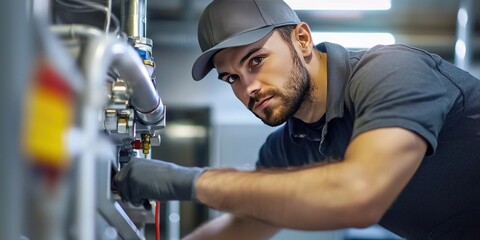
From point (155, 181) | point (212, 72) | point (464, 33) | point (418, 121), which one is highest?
point (418, 121)

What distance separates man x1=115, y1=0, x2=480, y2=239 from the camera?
112 centimetres

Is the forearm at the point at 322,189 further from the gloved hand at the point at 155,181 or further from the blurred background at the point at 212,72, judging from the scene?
the blurred background at the point at 212,72

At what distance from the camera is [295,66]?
5.35 ft

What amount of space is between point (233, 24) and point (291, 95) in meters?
0.21

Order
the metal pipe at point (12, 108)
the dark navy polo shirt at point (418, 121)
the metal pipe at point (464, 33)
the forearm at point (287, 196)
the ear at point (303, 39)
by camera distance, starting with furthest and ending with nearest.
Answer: the metal pipe at point (464, 33), the ear at point (303, 39), the dark navy polo shirt at point (418, 121), the forearm at point (287, 196), the metal pipe at point (12, 108)

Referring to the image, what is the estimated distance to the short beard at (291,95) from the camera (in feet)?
5.19

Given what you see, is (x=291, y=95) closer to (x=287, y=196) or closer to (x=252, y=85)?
(x=252, y=85)

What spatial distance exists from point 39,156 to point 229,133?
4.12m

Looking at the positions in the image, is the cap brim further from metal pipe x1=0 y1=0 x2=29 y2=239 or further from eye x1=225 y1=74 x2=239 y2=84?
metal pipe x1=0 y1=0 x2=29 y2=239

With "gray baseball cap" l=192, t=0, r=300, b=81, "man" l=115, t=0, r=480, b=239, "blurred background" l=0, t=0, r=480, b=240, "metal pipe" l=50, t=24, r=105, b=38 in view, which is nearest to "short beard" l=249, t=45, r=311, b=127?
"man" l=115, t=0, r=480, b=239

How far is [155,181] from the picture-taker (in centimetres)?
118

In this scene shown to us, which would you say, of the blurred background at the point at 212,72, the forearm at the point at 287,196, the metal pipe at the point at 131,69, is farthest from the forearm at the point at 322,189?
the blurred background at the point at 212,72

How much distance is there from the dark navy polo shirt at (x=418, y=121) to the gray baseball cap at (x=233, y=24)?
0.56 ft

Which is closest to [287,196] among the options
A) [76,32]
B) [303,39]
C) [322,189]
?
[322,189]
